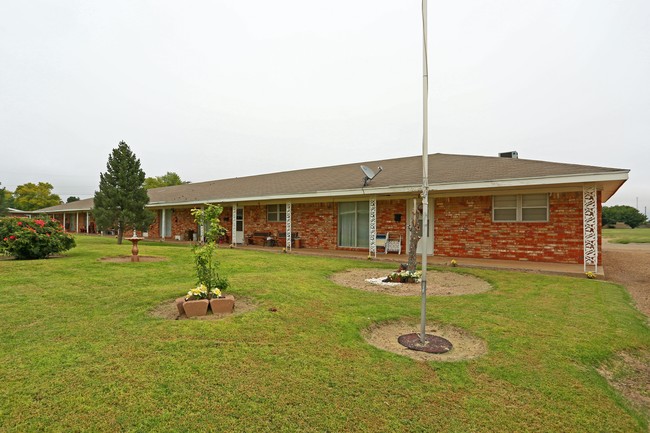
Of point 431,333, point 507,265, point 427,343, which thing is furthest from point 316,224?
point 427,343

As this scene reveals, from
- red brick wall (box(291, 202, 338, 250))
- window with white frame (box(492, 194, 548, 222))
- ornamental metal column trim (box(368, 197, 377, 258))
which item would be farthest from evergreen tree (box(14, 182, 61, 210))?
window with white frame (box(492, 194, 548, 222))

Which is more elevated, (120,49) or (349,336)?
(120,49)

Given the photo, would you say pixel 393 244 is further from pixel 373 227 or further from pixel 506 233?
pixel 506 233

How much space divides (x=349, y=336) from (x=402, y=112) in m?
21.8

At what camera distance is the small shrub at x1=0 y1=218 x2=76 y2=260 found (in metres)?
9.95

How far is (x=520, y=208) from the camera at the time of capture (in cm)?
1106

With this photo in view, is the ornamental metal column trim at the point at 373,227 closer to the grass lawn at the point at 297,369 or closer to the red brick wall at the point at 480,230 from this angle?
the red brick wall at the point at 480,230

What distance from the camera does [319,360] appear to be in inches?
131

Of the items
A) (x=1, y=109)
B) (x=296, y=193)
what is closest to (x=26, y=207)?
(x=1, y=109)

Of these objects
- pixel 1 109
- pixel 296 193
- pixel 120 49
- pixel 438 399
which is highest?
pixel 120 49

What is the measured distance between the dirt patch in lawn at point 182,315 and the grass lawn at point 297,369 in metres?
0.16

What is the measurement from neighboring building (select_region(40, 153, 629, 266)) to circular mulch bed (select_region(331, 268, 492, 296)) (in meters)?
3.29

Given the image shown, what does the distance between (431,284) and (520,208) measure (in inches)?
219

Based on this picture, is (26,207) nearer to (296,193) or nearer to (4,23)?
(4,23)
